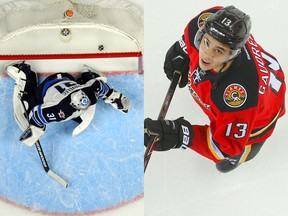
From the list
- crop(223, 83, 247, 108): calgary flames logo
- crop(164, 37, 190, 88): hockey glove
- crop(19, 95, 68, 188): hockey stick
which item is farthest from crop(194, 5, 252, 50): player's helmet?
crop(19, 95, 68, 188): hockey stick

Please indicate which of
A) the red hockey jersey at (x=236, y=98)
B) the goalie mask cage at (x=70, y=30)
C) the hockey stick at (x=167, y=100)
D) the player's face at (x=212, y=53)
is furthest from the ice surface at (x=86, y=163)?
the player's face at (x=212, y=53)

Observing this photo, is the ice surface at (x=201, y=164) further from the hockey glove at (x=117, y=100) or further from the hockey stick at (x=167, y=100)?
the hockey glove at (x=117, y=100)

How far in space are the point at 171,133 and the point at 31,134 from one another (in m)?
0.52

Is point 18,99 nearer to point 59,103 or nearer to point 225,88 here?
point 59,103

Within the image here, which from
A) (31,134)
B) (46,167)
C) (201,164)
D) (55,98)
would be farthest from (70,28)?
(201,164)

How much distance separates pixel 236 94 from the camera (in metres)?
1.20

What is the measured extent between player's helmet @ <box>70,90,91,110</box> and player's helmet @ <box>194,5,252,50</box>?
21.0 inches

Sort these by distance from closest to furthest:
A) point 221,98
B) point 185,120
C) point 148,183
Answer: point 221,98 → point 185,120 → point 148,183

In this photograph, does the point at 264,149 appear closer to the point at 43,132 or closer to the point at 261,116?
the point at 261,116

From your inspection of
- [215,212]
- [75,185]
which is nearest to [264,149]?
[215,212]

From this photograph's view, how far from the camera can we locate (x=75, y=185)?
1.72 metres

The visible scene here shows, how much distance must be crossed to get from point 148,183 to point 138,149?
227 mm

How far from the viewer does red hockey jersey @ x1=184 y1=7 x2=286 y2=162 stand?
120 cm

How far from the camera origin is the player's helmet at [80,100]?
1.51m
